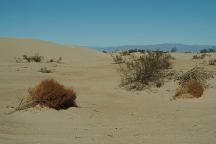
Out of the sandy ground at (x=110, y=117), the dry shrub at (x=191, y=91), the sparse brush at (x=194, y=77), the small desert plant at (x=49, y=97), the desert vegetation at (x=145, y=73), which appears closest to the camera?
the sandy ground at (x=110, y=117)

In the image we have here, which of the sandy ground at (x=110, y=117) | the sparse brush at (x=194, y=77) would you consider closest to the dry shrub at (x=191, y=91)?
the sandy ground at (x=110, y=117)

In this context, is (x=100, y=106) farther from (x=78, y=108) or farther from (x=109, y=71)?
(x=109, y=71)

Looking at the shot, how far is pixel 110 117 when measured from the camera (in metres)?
12.0

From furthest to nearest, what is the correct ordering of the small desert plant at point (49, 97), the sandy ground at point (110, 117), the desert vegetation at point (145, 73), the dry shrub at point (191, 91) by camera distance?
the desert vegetation at point (145, 73)
the dry shrub at point (191, 91)
the small desert plant at point (49, 97)
the sandy ground at point (110, 117)

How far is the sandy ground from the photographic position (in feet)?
29.8

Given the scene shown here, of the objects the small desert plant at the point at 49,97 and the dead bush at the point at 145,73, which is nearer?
the small desert plant at the point at 49,97

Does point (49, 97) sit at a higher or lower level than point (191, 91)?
higher

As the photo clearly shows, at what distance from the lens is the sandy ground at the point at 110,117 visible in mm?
9094

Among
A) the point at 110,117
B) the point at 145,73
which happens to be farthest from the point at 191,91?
the point at 110,117

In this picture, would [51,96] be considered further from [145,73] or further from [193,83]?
[145,73]

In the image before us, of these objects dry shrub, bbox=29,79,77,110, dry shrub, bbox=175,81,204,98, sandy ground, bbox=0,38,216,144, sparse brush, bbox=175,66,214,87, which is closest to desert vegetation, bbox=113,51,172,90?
sandy ground, bbox=0,38,216,144

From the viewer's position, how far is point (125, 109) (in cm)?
1327

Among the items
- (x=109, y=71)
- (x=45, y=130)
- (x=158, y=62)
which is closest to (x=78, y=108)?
(x=45, y=130)

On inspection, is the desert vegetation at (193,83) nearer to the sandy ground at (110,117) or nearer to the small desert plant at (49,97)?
the sandy ground at (110,117)
